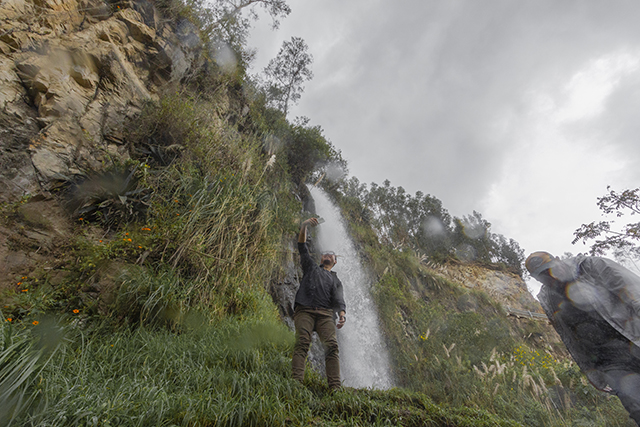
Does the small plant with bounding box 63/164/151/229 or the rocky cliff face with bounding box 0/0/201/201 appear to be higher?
the rocky cliff face with bounding box 0/0/201/201

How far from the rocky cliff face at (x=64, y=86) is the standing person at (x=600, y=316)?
594cm

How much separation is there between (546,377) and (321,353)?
16.1ft

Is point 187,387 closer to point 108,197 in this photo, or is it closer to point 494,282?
point 108,197

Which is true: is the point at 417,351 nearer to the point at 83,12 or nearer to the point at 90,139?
the point at 90,139

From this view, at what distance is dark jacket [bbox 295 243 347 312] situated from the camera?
10.8 ft

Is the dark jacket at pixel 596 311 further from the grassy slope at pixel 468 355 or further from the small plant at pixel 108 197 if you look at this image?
the small plant at pixel 108 197

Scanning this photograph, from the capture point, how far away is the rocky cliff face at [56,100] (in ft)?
10.5

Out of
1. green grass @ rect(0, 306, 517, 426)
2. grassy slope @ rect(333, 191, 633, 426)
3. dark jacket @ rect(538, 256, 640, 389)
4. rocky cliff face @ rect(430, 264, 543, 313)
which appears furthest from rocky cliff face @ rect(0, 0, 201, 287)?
rocky cliff face @ rect(430, 264, 543, 313)

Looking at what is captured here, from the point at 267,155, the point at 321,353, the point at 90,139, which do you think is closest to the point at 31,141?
the point at 90,139

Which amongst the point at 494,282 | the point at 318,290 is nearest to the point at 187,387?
the point at 318,290

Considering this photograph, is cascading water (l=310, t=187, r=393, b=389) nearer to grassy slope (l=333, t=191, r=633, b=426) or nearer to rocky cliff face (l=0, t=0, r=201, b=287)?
grassy slope (l=333, t=191, r=633, b=426)

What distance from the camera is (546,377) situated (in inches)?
235

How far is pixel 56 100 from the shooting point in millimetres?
4031

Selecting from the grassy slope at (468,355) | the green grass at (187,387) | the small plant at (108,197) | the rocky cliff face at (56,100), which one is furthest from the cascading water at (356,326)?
the rocky cliff face at (56,100)
